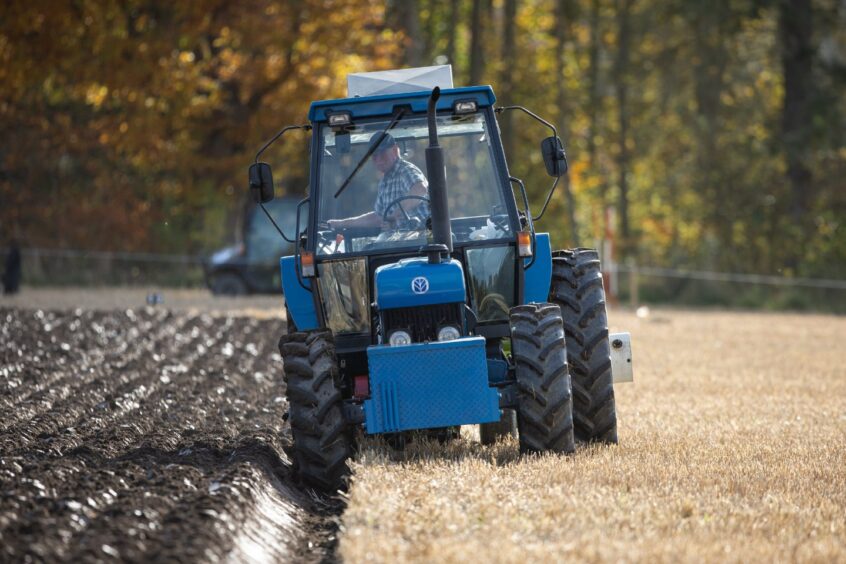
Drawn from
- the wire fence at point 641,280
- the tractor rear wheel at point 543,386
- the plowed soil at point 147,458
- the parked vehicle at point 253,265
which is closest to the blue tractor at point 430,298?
the tractor rear wheel at point 543,386

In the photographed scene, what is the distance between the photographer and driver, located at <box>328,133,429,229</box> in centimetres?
945

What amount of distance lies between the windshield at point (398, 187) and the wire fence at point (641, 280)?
66.1 feet

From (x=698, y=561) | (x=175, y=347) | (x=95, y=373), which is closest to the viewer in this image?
(x=698, y=561)

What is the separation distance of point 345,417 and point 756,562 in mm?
3348

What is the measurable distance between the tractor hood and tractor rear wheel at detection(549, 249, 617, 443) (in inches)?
39.1

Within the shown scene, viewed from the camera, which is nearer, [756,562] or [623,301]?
[756,562]

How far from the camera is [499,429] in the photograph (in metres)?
10.2

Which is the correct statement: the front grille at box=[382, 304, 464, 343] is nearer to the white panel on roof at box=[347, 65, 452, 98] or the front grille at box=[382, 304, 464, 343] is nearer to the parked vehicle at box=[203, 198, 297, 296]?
the white panel on roof at box=[347, 65, 452, 98]

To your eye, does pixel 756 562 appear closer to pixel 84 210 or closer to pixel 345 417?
pixel 345 417

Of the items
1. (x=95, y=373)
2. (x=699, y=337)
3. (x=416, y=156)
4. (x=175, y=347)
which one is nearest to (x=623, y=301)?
(x=699, y=337)

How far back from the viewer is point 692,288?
32656 millimetres

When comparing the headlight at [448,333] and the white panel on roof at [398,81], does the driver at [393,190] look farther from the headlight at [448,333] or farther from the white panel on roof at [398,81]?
the headlight at [448,333]

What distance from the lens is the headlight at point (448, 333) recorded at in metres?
8.96

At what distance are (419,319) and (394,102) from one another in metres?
1.55
